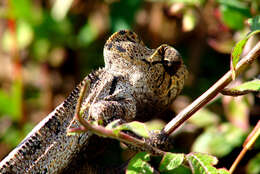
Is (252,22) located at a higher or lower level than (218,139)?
higher

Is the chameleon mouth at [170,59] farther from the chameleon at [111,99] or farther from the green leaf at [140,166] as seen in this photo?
the green leaf at [140,166]

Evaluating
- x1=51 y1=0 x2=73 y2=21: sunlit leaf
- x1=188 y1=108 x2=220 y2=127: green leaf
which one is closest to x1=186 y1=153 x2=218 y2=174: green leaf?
x1=188 y1=108 x2=220 y2=127: green leaf

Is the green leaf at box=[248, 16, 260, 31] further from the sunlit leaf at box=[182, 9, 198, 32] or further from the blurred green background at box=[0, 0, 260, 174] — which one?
the blurred green background at box=[0, 0, 260, 174]

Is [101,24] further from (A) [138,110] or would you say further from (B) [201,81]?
(A) [138,110]

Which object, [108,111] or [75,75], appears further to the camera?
[75,75]

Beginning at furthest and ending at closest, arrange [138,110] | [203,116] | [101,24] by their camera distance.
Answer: [101,24]
[203,116]
[138,110]

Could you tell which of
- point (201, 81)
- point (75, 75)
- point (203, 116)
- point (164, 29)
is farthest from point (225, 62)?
point (75, 75)
